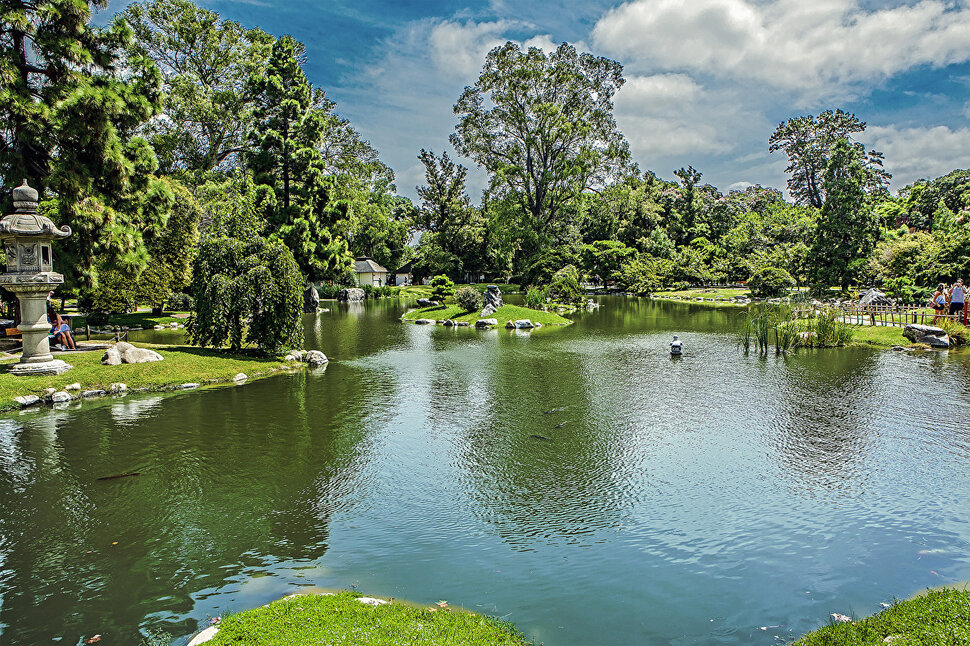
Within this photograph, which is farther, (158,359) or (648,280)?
(648,280)

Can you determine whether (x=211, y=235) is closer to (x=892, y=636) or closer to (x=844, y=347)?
(x=892, y=636)

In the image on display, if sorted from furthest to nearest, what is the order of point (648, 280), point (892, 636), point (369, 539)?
point (648, 280), point (369, 539), point (892, 636)

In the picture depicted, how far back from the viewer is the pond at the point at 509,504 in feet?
21.3

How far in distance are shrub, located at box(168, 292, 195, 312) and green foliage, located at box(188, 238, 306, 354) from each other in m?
20.5

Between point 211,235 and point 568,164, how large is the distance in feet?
128

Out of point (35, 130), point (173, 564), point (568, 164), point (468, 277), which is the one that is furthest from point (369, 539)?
point (468, 277)

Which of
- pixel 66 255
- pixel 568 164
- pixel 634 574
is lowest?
pixel 634 574

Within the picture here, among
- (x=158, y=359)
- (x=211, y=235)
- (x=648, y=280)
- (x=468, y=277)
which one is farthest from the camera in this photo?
(x=468, y=277)

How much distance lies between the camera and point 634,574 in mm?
7066

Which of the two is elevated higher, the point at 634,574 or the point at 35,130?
the point at 35,130

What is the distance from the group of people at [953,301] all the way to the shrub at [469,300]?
79.2 ft

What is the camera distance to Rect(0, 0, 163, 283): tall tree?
64.0ft

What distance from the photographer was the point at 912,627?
541cm

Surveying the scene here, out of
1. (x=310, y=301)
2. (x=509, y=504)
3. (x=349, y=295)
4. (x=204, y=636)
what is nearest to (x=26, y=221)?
(x=204, y=636)
